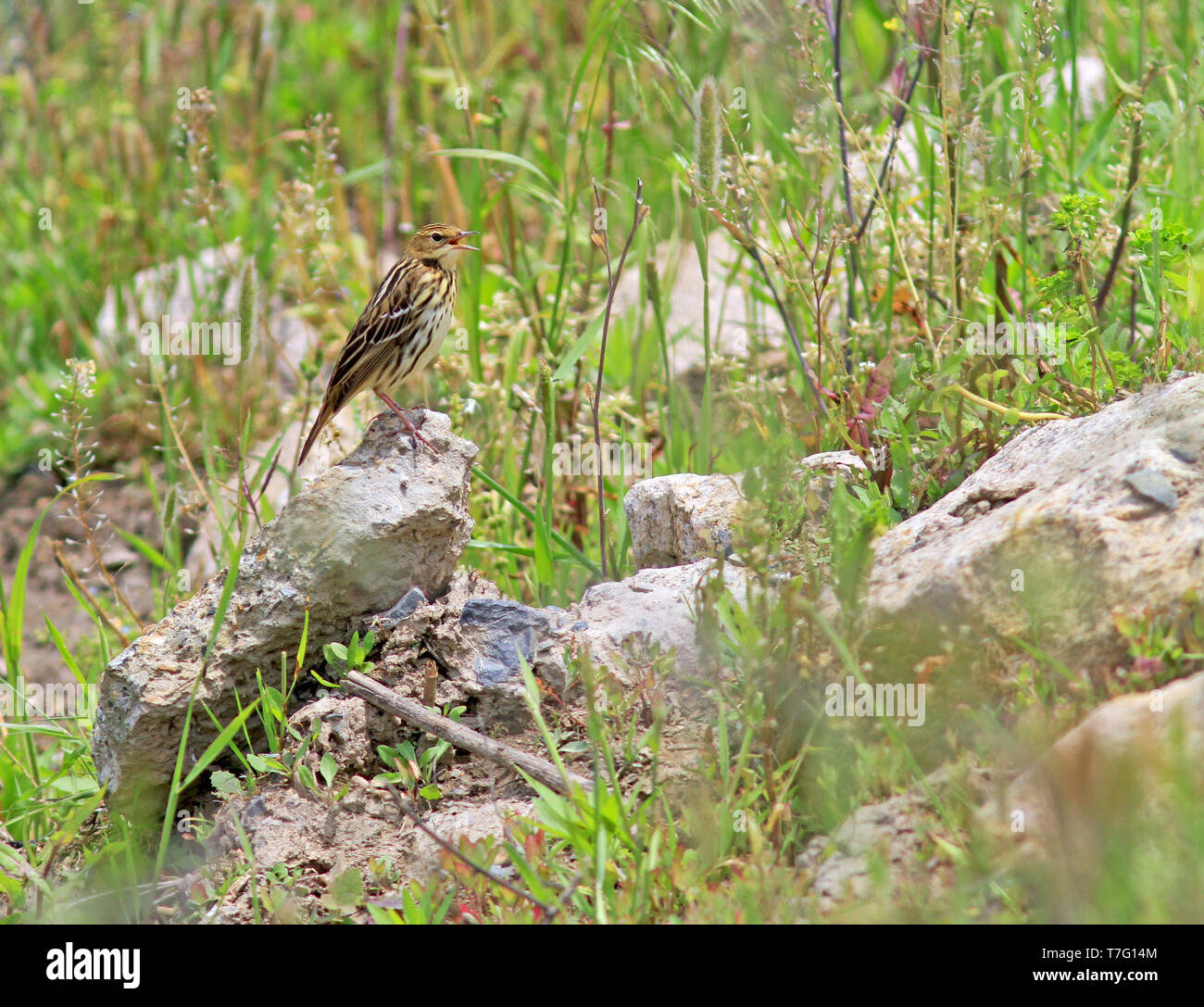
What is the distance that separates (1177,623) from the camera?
2432 mm

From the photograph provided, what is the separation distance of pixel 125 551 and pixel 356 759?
3.84m

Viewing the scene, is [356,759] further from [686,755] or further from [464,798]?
[686,755]

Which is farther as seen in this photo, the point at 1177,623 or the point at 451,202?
the point at 451,202

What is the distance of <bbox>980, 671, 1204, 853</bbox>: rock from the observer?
6.75 ft

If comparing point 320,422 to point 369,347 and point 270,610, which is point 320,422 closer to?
point 369,347

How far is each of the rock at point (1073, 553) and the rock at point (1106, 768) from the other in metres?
0.25

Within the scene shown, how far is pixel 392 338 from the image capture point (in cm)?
411

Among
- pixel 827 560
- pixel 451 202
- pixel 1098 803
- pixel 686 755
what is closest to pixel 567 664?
pixel 686 755

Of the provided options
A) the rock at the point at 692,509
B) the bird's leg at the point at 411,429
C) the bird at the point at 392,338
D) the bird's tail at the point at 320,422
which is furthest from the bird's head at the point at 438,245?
the rock at the point at 692,509

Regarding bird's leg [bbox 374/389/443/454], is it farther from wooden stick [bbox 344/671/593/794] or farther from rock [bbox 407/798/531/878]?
rock [bbox 407/798/531/878]

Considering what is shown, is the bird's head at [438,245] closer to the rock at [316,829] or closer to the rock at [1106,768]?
the rock at [316,829]

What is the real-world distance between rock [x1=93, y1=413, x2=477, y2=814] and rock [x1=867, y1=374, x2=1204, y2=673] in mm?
1381

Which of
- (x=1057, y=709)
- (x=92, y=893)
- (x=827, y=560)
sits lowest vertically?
(x=92, y=893)

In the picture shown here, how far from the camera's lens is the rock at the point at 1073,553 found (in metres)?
2.53
